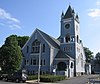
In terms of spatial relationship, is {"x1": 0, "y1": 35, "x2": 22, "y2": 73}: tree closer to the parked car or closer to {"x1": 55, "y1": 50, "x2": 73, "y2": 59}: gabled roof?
the parked car

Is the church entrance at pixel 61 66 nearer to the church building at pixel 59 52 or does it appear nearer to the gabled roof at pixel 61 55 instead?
the church building at pixel 59 52

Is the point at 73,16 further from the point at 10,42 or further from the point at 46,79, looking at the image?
the point at 46,79

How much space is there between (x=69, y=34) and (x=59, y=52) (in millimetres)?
6261

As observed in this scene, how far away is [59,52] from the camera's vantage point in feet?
184

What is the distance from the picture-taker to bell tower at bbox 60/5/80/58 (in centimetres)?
5722

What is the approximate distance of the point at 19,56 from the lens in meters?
42.7

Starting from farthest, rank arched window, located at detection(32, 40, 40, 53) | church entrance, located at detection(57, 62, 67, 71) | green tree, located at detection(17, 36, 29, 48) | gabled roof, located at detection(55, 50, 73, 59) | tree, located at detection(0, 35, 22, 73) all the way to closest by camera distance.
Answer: green tree, located at detection(17, 36, 29, 48) → arched window, located at detection(32, 40, 40, 53) → church entrance, located at detection(57, 62, 67, 71) → gabled roof, located at detection(55, 50, 73, 59) → tree, located at detection(0, 35, 22, 73)

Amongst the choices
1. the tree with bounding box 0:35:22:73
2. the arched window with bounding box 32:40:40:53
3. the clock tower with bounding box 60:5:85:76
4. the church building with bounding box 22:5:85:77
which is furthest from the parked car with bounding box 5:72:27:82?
the clock tower with bounding box 60:5:85:76

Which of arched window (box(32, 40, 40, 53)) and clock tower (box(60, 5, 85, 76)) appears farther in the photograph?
clock tower (box(60, 5, 85, 76))

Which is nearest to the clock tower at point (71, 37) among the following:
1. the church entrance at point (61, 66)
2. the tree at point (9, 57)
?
the church entrance at point (61, 66)

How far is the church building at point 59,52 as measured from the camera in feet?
172

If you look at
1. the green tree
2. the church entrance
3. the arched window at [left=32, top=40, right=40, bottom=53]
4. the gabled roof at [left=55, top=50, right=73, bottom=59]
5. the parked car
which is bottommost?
the parked car

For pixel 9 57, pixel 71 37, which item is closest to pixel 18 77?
pixel 9 57

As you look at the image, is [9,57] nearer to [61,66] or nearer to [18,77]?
[18,77]
